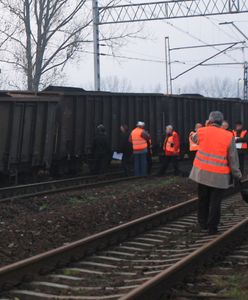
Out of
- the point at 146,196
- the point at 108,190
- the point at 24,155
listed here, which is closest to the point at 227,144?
the point at 146,196

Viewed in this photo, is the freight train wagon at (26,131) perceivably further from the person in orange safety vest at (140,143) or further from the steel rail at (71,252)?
the steel rail at (71,252)

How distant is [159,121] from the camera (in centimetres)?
2414

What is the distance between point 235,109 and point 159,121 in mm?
8149

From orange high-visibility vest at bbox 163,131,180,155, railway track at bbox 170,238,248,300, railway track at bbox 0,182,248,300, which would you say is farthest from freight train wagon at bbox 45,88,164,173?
railway track at bbox 170,238,248,300

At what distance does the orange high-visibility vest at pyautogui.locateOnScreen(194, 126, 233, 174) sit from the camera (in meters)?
8.76

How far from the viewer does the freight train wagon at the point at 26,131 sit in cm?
1616

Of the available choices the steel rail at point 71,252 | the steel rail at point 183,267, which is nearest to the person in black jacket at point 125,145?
the steel rail at point 71,252

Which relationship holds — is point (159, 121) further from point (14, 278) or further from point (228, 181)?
point (14, 278)

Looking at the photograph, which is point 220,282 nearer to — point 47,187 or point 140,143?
point 47,187

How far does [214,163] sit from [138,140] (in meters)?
9.64

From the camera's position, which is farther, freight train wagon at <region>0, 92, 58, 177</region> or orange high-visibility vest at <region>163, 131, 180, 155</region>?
orange high-visibility vest at <region>163, 131, 180, 155</region>

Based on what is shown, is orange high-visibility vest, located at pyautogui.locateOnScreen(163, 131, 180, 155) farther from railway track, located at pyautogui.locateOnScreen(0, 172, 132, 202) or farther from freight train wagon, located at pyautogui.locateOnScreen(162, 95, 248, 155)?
freight train wagon, located at pyautogui.locateOnScreen(162, 95, 248, 155)

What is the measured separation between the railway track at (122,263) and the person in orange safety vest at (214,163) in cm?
55

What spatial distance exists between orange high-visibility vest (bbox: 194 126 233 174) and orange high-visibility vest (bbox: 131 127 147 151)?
30.8 ft
